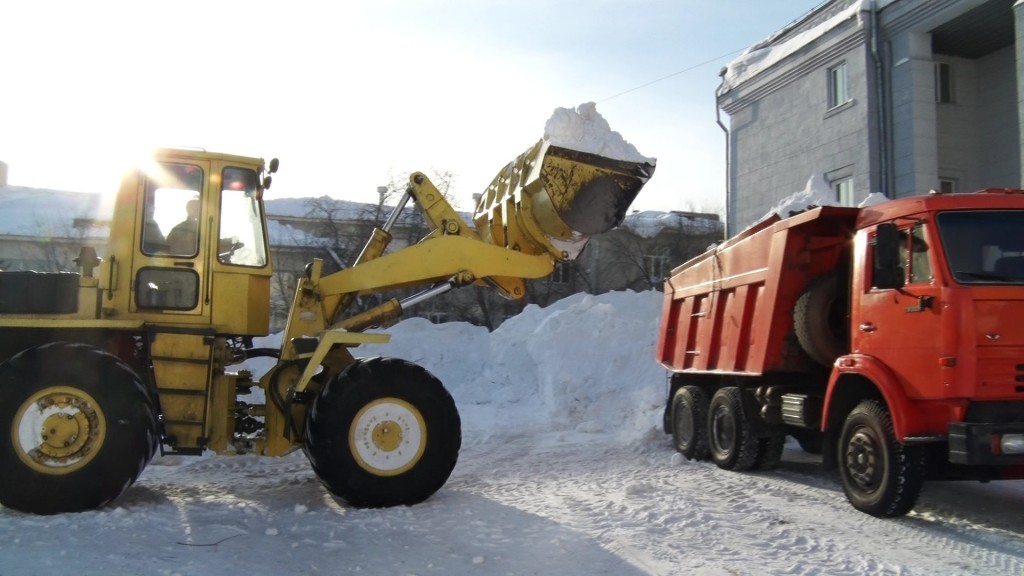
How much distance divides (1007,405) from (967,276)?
1010 mm

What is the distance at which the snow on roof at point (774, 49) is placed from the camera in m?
18.3

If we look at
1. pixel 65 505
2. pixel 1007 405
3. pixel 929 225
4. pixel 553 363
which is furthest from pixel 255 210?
pixel 553 363

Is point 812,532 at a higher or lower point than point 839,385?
lower

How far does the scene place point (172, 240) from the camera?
24.6 feet

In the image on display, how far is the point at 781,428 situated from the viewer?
925 cm

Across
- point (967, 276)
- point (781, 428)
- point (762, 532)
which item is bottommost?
point (762, 532)

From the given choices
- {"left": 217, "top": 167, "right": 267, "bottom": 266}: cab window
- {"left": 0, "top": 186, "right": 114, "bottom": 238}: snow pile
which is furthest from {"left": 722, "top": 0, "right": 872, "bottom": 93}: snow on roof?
{"left": 0, "top": 186, "right": 114, "bottom": 238}: snow pile

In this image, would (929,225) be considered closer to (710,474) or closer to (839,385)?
(839,385)

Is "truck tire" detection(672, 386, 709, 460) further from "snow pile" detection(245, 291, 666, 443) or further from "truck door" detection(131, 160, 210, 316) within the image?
"truck door" detection(131, 160, 210, 316)

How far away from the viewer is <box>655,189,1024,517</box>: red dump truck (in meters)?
6.32

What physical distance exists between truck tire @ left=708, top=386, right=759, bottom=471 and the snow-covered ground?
26cm

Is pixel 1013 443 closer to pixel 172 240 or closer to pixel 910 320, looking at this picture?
pixel 910 320

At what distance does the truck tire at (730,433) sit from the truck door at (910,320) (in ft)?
7.84

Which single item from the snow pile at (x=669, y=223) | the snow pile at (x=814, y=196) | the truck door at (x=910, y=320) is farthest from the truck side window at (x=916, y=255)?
the snow pile at (x=669, y=223)
